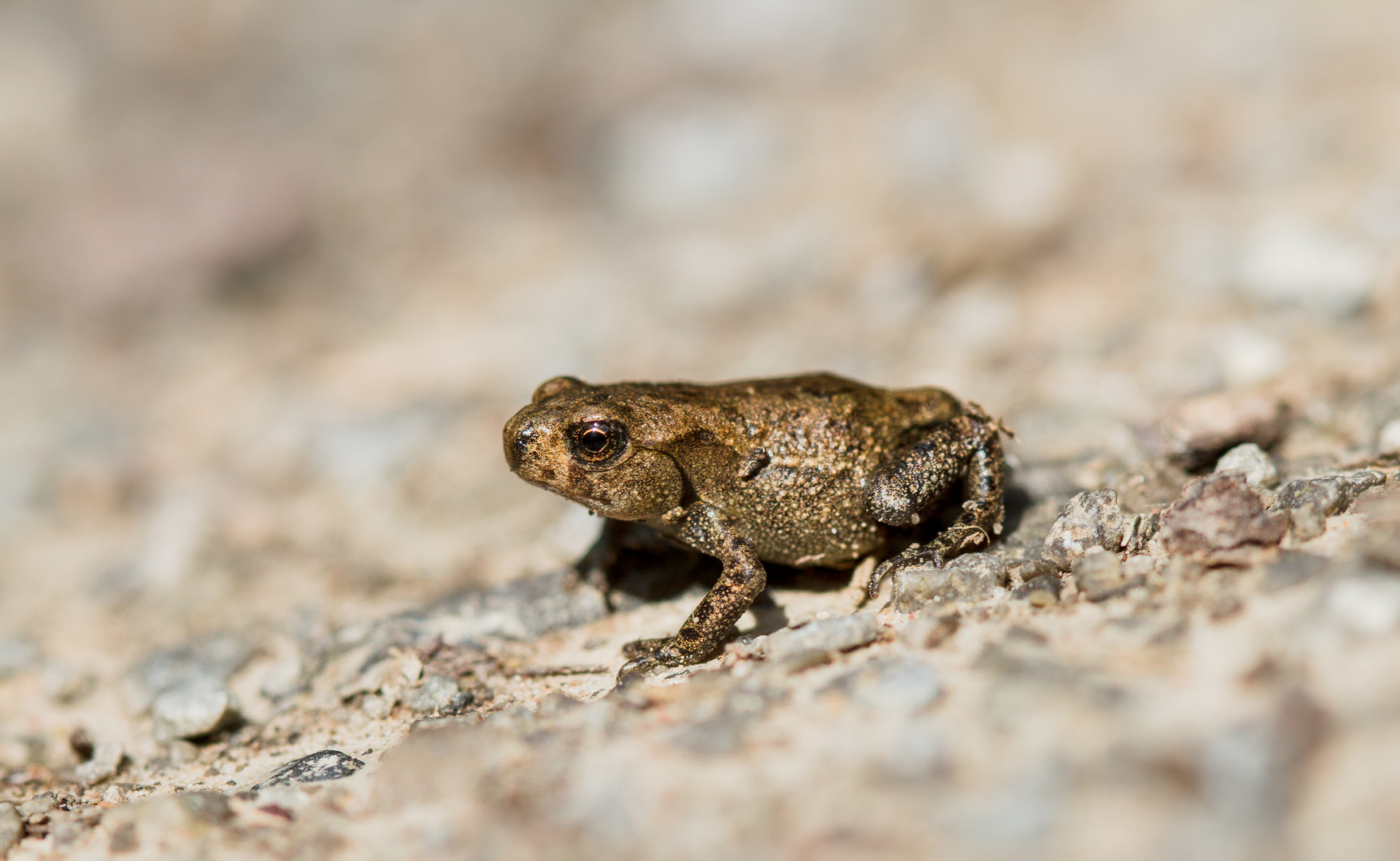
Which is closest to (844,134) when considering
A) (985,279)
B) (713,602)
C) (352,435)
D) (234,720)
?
(985,279)

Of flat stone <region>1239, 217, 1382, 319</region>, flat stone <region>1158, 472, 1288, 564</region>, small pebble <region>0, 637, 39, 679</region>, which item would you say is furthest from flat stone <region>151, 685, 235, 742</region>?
→ flat stone <region>1239, 217, 1382, 319</region>

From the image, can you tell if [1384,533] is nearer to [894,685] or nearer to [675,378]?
[894,685]

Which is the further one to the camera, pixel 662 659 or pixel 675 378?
pixel 675 378

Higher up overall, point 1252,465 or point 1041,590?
point 1252,465

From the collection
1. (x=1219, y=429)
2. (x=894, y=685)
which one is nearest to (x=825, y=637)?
(x=894, y=685)

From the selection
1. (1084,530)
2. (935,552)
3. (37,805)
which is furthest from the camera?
(935,552)

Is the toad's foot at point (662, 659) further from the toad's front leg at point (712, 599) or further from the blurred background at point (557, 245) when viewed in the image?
the blurred background at point (557, 245)
